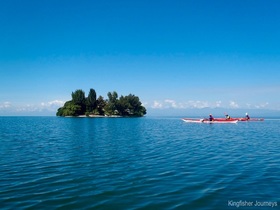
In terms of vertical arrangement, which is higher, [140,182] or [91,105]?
[91,105]

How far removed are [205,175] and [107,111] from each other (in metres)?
179

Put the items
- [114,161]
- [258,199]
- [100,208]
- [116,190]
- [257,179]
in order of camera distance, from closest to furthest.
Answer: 1. [100,208]
2. [258,199]
3. [116,190]
4. [257,179]
5. [114,161]

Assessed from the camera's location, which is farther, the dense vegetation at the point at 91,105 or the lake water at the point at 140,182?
the dense vegetation at the point at 91,105

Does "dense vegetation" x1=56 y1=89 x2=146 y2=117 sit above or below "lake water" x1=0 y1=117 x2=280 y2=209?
above

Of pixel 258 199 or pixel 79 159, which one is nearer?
pixel 258 199

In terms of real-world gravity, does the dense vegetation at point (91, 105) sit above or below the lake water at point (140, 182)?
above

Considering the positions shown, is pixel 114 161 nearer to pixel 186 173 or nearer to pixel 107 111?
pixel 186 173

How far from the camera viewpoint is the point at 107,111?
193875 millimetres

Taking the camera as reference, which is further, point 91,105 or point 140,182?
point 91,105

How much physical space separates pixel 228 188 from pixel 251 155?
12.7 m

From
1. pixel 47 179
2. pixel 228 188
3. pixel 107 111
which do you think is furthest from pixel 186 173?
pixel 107 111

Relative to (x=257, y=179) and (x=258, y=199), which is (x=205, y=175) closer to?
(x=257, y=179)

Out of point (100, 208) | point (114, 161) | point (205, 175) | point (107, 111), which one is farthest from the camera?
point (107, 111)

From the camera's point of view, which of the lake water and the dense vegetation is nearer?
the lake water
